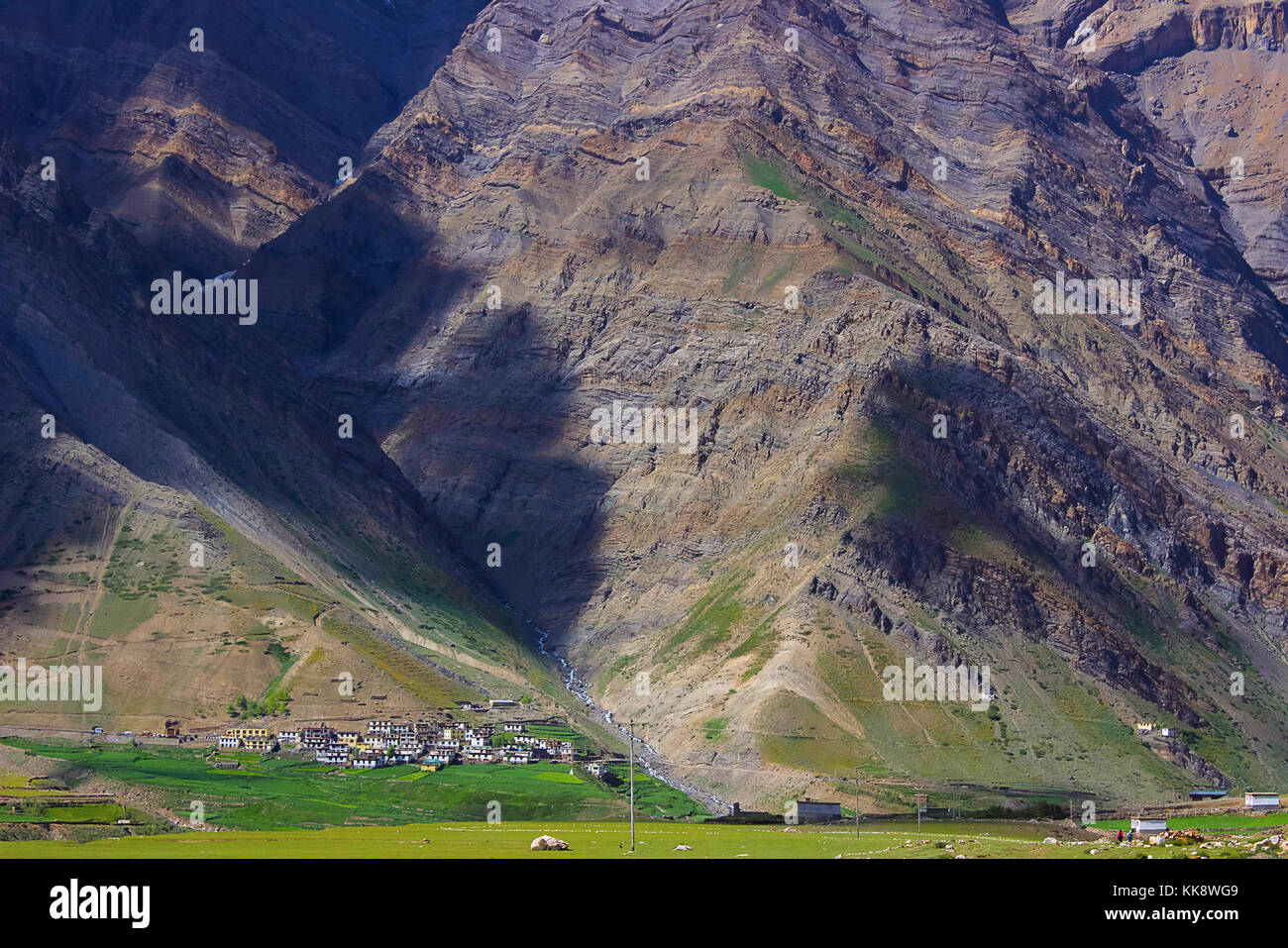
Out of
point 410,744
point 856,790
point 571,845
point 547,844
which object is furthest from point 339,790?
point 547,844

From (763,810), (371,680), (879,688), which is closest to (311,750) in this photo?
(371,680)

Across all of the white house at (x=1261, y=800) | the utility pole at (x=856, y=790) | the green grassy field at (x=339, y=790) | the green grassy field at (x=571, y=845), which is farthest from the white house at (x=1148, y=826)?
the green grassy field at (x=339, y=790)

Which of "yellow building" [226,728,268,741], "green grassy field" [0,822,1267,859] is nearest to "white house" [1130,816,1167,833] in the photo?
"green grassy field" [0,822,1267,859]

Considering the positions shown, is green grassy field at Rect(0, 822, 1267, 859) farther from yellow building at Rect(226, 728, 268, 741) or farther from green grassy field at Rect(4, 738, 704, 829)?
yellow building at Rect(226, 728, 268, 741)

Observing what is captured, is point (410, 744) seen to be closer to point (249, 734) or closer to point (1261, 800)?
point (249, 734)

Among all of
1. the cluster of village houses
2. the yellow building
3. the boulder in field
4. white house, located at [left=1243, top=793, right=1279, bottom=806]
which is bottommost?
white house, located at [left=1243, top=793, right=1279, bottom=806]

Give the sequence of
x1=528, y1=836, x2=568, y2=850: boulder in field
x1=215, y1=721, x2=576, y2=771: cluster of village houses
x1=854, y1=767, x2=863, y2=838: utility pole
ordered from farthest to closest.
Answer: x1=215, y1=721, x2=576, y2=771: cluster of village houses, x1=854, y1=767, x2=863, y2=838: utility pole, x1=528, y1=836, x2=568, y2=850: boulder in field

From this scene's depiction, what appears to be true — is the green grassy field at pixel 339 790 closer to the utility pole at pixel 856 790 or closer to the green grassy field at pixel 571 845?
the green grassy field at pixel 571 845
